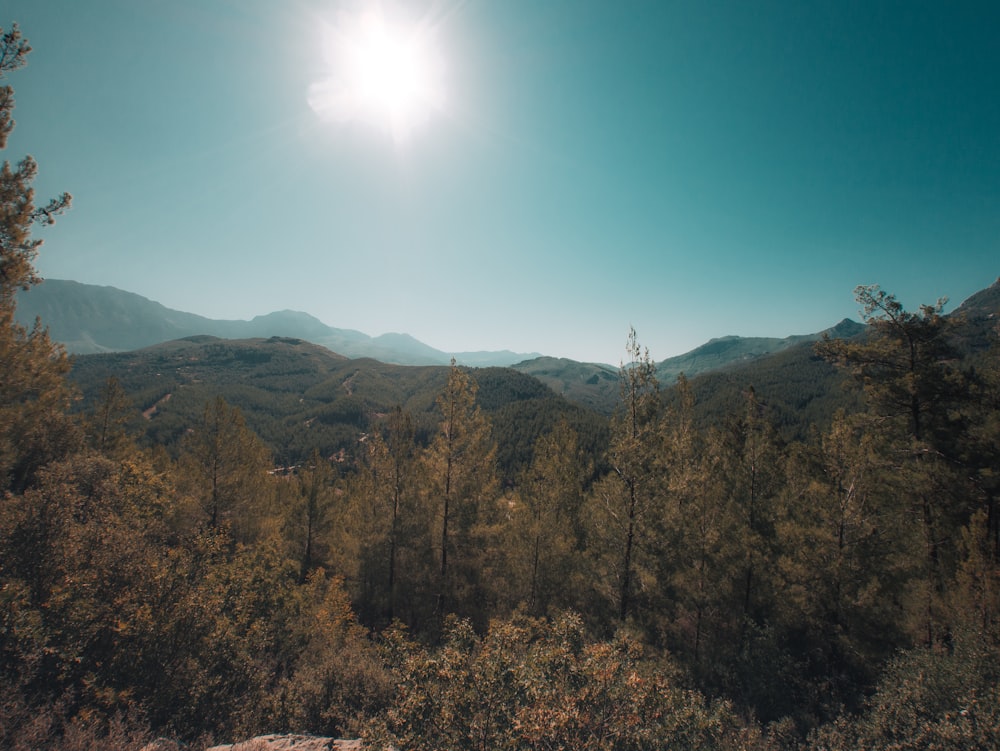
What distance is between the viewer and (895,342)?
16.6 meters

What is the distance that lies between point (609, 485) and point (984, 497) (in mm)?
14116

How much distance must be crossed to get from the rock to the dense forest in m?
0.93

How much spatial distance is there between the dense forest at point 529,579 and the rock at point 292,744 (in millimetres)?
926

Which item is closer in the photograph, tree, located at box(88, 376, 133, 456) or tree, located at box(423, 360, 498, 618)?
tree, located at box(423, 360, 498, 618)

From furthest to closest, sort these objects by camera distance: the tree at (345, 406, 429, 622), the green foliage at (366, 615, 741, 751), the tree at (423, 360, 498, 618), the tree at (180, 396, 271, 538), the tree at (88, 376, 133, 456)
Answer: the tree at (88, 376, 133, 456) < the tree at (180, 396, 271, 538) < the tree at (345, 406, 429, 622) < the tree at (423, 360, 498, 618) < the green foliage at (366, 615, 741, 751)

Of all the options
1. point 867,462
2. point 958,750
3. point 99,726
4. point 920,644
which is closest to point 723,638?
point 920,644

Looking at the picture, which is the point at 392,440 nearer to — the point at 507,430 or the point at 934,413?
the point at 934,413

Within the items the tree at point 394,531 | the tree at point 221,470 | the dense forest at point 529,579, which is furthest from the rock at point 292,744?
the tree at point 221,470

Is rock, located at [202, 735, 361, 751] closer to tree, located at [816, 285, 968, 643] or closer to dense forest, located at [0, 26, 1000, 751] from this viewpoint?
dense forest, located at [0, 26, 1000, 751]

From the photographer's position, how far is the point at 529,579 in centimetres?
2077

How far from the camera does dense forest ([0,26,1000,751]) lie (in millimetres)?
9219

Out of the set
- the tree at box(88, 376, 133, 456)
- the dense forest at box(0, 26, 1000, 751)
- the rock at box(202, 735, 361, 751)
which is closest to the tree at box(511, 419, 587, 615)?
the dense forest at box(0, 26, 1000, 751)

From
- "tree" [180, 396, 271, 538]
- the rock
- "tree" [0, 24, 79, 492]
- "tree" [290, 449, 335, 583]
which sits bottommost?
"tree" [290, 449, 335, 583]

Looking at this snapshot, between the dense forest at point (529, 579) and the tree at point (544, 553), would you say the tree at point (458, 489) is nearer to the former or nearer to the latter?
the dense forest at point (529, 579)
